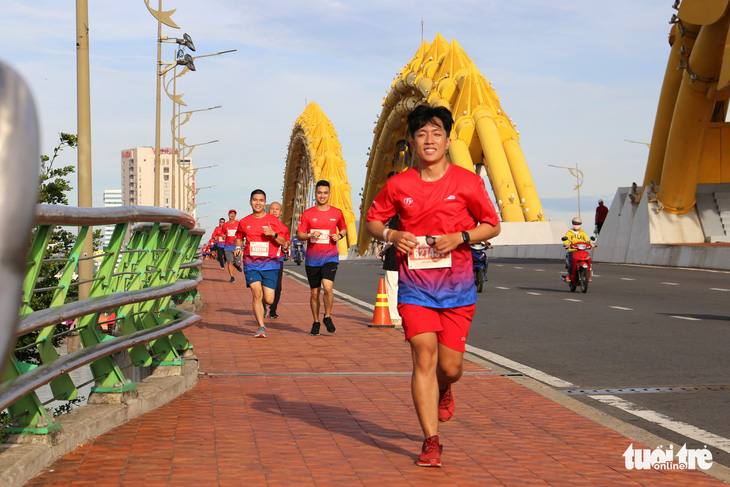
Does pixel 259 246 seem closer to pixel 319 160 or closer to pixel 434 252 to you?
pixel 434 252

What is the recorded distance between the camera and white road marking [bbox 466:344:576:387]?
28.5 ft

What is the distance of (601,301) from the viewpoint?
18.8 meters

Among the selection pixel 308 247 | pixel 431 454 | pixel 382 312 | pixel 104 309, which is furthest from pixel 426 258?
pixel 382 312

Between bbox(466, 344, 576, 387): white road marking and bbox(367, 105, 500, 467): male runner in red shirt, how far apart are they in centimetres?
338

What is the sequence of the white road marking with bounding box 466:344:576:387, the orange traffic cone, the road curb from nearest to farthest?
the road curb → the white road marking with bounding box 466:344:576:387 → the orange traffic cone

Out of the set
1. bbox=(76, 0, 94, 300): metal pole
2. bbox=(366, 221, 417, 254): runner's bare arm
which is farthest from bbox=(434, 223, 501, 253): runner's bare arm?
bbox=(76, 0, 94, 300): metal pole

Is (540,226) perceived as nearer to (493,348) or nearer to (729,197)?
(729,197)

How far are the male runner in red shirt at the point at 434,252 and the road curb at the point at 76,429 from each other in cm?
185

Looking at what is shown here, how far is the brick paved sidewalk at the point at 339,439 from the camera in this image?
4840 millimetres

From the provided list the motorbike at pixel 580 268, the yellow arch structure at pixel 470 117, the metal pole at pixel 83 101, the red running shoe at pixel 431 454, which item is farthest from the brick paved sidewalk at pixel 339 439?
the yellow arch structure at pixel 470 117

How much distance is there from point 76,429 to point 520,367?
536cm

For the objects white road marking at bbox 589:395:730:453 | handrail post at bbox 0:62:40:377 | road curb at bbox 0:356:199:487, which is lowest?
white road marking at bbox 589:395:730:453

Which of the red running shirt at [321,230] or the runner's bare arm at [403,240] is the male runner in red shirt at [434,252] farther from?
the red running shirt at [321,230]

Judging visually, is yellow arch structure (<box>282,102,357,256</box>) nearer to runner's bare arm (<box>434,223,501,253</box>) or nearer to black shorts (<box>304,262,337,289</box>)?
black shorts (<box>304,262,337,289</box>)
